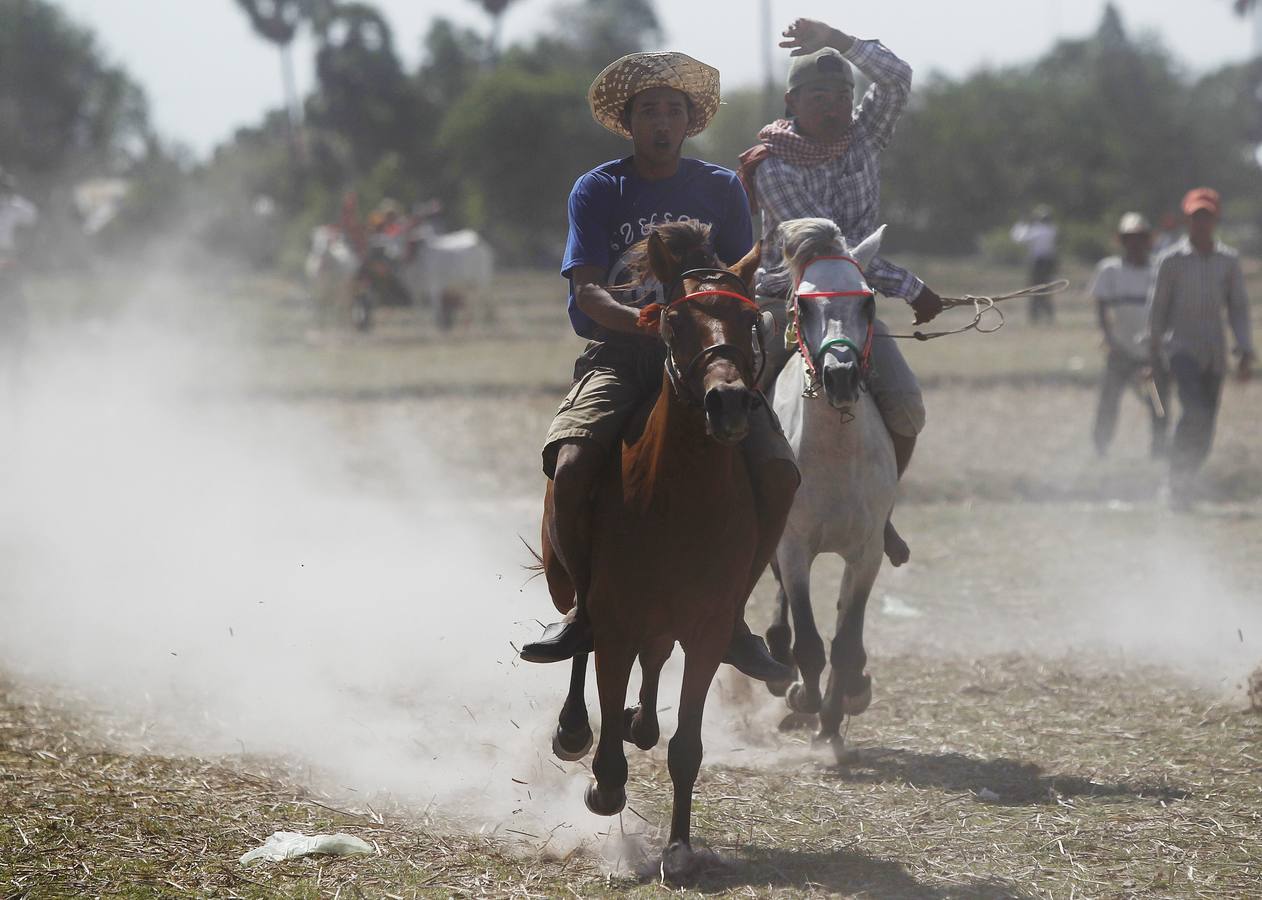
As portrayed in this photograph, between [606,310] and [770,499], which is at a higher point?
[606,310]

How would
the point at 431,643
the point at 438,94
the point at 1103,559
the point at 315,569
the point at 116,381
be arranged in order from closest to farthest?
1. the point at 431,643
2. the point at 315,569
3. the point at 1103,559
4. the point at 116,381
5. the point at 438,94

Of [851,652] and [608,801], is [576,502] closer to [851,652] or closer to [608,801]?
[608,801]

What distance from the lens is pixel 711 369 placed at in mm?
4492

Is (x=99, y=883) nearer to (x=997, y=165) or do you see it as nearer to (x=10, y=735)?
(x=10, y=735)

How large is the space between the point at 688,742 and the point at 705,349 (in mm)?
1482

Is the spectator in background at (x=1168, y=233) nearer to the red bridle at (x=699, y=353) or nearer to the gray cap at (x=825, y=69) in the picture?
the gray cap at (x=825, y=69)

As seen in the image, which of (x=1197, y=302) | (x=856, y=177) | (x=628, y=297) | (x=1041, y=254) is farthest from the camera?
(x=1041, y=254)

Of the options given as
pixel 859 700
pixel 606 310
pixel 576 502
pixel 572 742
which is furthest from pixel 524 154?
pixel 576 502

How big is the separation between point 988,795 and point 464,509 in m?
7.69

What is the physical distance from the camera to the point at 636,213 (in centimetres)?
559

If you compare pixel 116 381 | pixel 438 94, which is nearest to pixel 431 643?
pixel 116 381

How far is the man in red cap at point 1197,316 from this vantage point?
11961 mm

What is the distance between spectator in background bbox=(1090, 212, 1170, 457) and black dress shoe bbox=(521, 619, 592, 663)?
10.4 metres

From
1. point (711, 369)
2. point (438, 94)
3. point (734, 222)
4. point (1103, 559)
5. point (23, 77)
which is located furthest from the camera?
point (438, 94)
